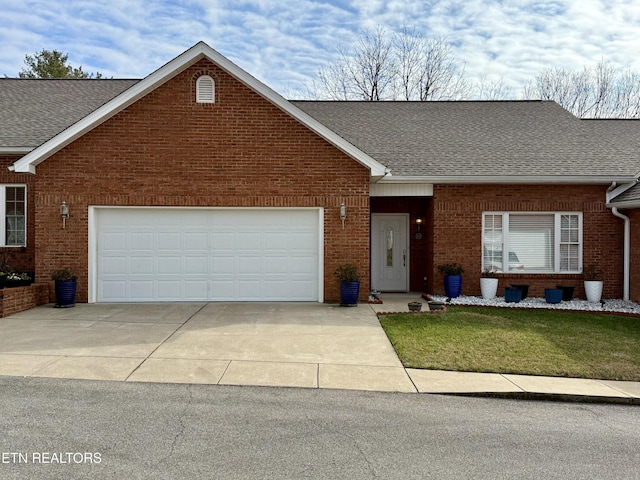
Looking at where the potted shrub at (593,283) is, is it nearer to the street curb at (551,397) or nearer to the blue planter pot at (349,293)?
the blue planter pot at (349,293)

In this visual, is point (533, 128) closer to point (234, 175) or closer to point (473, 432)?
point (234, 175)

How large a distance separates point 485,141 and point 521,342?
8298 millimetres

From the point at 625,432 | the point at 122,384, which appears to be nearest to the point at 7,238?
the point at 122,384

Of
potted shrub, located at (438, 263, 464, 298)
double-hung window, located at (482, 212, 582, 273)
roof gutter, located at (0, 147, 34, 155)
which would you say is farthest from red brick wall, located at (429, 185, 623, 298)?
roof gutter, located at (0, 147, 34, 155)

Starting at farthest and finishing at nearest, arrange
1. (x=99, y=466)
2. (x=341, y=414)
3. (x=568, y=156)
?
(x=568, y=156) < (x=341, y=414) < (x=99, y=466)

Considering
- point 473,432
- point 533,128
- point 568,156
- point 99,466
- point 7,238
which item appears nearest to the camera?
point 99,466

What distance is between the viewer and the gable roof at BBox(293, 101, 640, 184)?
13.5m

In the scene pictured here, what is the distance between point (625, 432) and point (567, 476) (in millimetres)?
1485

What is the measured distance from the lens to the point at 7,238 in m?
13.6

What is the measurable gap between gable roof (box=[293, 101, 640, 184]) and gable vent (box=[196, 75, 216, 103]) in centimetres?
469

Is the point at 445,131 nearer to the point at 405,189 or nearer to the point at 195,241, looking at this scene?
the point at 405,189

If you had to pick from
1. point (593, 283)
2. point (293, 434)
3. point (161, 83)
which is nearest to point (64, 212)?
point (161, 83)

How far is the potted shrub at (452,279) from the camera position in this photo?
13.4 metres

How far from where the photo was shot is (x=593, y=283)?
1339 centimetres
